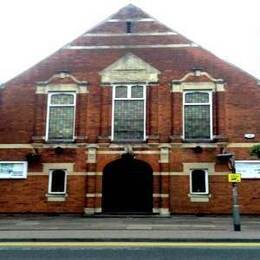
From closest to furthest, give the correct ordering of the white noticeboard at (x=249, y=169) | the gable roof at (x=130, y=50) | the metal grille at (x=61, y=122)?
the white noticeboard at (x=249, y=169)
the metal grille at (x=61, y=122)
the gable roof at (x=130, y=50)

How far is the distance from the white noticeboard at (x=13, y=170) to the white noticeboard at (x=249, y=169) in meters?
9.86

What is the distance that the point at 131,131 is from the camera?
75.2ft

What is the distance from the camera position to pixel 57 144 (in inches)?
901

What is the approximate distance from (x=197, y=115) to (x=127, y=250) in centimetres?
1255

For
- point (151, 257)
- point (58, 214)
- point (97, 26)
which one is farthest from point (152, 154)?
point (151, 257)

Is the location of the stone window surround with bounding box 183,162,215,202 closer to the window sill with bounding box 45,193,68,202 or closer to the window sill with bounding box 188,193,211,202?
the window sill with bounding box 188,193,211,202

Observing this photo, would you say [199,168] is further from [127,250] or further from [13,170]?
[127,250]

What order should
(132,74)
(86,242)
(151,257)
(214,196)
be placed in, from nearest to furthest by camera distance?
(151,257), (86,242), (214,196), (132,74)

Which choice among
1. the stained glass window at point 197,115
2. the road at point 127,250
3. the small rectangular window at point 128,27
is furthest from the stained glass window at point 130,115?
the road at point 127,250

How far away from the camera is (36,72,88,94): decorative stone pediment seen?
23.5m

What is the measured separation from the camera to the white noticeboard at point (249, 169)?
2182cm

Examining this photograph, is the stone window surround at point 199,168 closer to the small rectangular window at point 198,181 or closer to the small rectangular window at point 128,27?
the small rectangular window at point 198,181

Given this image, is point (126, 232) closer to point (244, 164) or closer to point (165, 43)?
point (244, 164)

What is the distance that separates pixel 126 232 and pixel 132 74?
33.7 feet
